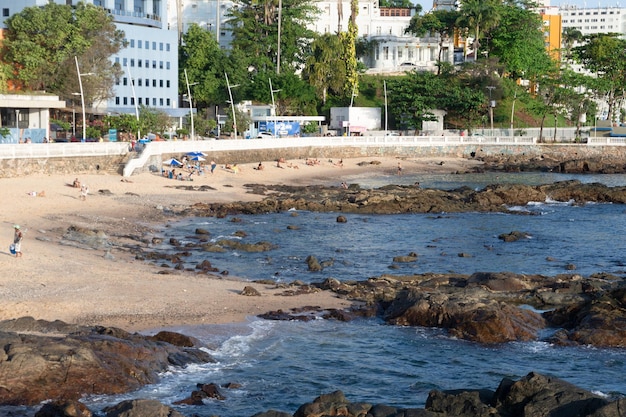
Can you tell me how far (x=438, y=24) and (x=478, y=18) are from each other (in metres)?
6.78

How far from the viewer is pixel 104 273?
32594mm

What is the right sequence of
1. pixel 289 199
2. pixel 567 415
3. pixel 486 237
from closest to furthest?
pixel 567 415 → pixel 486 237 → pixel 289 199

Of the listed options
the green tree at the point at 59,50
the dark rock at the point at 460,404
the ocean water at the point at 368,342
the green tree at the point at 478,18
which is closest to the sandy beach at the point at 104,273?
the ocean water at the point at 368,342

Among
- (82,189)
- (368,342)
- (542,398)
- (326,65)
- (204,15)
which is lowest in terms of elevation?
(368,342)

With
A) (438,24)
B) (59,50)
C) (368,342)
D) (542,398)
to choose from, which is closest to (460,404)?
(542,398)

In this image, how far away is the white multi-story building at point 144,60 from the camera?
93625 mm

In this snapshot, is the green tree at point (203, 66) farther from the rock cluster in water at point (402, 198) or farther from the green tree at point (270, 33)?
the rock cluster in water at point (402, 198)

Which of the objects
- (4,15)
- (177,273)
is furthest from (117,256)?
(4,15)

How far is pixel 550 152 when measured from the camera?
95.7 m

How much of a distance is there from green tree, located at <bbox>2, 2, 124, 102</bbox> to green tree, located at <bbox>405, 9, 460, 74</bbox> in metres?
50.8

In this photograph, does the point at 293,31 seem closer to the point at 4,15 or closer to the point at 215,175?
the point at 4,15

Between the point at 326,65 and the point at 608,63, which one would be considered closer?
the point at 326,65

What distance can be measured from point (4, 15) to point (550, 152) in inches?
2167

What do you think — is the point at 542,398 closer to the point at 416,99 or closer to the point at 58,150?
the point at 58,150
